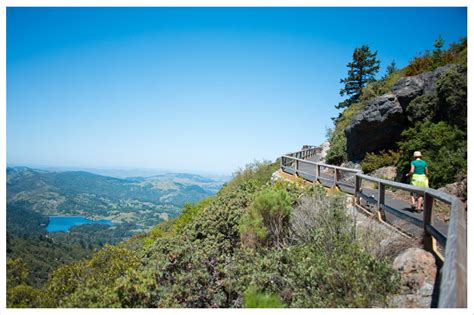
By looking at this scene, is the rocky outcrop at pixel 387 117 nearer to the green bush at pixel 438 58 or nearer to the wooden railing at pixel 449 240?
the green bush at pixel 438 58

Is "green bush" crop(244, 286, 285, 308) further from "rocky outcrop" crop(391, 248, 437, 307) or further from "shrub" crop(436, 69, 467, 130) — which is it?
"shrub" crop(436, 69, 467, 130)

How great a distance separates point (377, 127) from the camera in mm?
13688

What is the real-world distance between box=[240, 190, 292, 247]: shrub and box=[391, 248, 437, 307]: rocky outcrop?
9.18 feet

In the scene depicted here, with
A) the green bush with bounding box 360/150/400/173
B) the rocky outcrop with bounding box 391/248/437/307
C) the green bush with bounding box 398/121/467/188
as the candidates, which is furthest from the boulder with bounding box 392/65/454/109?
the rocky outcrop with bounding box 391/248/437/307

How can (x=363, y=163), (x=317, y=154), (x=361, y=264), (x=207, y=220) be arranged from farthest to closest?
(x=317, y=154) → (x=363, y=163) → (x=207, y=220) → (x=361, y=264)

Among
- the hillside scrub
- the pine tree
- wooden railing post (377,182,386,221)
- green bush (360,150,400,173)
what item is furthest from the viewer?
the pine tree

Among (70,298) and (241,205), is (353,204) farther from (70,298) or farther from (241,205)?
(70,298)

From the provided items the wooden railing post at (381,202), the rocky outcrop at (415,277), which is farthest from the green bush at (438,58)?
the rocky outcrop at (415,277)

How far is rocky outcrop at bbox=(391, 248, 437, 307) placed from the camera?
4074 mm

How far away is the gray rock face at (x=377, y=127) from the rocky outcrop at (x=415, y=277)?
31.1 feet

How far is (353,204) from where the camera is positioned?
843 centimetres

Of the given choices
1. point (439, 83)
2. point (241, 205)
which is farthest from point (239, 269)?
point (439, 83)

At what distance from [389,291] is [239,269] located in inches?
106

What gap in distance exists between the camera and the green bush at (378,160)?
41.7ft
